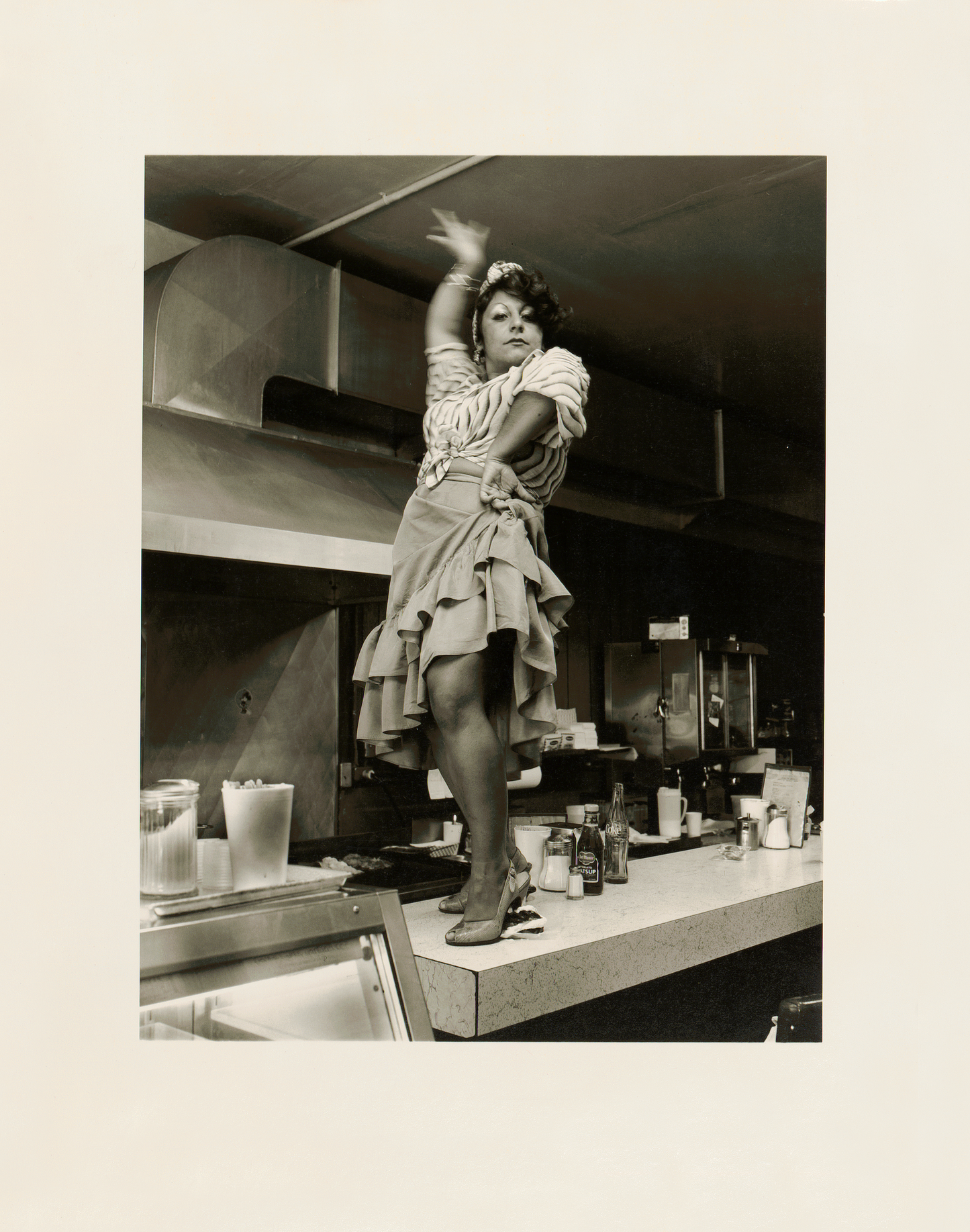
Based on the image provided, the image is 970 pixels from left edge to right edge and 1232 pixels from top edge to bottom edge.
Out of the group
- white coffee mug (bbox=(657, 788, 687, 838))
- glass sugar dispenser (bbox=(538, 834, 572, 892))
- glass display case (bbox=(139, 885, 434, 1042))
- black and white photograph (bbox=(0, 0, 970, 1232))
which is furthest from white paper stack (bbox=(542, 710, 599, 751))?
glass display case (bbox=(139, 885, 434, 1042))

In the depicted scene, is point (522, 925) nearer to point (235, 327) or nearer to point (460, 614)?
point (460, 614)

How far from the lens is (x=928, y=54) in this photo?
1.31 m

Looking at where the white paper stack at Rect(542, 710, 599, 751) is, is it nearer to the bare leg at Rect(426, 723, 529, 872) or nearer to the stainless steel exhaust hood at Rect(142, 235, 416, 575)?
the stainless steel exhaust hood at Rect(142, 235, 416, 575)

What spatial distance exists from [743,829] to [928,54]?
1.59m

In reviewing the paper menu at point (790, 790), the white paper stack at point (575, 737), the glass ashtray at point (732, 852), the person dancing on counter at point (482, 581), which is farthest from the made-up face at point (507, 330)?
the white paper stack at point (575, 737)

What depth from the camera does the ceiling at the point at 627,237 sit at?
1.42 meters

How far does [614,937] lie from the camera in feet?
→ 4.27

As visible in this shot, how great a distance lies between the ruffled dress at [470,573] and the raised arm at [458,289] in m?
0.03

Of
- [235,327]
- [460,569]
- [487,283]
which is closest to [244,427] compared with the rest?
[235,327]

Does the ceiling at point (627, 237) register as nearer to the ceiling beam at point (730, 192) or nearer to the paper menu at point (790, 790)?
the ceiling beam at point (730, 192)

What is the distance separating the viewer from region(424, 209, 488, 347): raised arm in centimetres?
141

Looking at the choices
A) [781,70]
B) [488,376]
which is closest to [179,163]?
[488,376]

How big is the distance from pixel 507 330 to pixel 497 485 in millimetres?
257

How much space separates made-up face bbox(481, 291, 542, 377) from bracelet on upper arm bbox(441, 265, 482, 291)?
0.07 m
